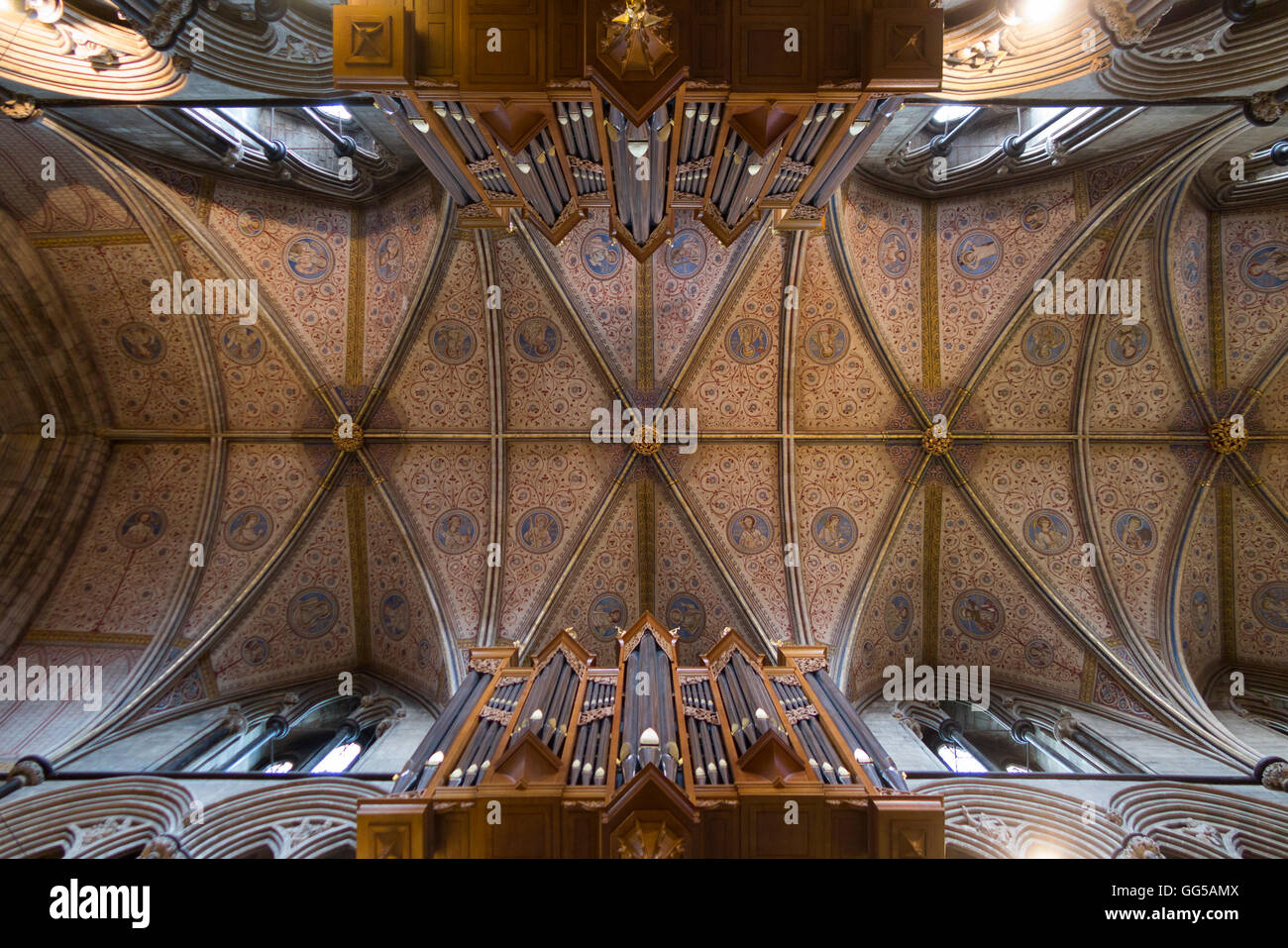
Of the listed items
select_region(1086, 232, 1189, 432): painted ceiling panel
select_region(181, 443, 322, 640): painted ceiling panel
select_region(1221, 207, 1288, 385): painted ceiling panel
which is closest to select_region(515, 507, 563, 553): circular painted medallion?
select_region(181, 443, 322, 640): painted ceiling panel

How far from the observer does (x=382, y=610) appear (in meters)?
11.5

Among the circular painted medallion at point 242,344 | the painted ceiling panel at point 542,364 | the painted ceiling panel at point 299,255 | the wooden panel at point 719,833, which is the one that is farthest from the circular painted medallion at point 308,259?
the wooden panel at point 719,833

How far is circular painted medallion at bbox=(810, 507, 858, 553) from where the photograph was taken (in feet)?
37.8

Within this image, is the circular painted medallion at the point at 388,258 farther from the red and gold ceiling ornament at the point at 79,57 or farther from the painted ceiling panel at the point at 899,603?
the painted ceiling panel at the point at 899,603

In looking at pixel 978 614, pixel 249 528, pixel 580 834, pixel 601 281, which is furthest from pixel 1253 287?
pixel 249 528

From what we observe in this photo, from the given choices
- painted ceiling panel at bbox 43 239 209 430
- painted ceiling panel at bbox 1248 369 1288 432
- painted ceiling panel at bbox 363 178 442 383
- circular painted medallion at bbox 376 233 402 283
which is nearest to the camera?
painted ceiling panel at bbox 43 239 209 430

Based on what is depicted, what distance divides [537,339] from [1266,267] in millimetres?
13076

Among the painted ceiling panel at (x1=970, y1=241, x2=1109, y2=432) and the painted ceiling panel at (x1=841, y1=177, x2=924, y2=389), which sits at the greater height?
the painted ceiling panel at (x1=841, y1=177, x2=924, y2=389)

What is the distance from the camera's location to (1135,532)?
35.4 feet

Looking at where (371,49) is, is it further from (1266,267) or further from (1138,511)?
(1138,511)

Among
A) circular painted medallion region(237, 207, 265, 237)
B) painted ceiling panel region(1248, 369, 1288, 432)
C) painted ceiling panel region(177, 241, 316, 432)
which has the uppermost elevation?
circular painted medallion region(237, 207, 265, 237)

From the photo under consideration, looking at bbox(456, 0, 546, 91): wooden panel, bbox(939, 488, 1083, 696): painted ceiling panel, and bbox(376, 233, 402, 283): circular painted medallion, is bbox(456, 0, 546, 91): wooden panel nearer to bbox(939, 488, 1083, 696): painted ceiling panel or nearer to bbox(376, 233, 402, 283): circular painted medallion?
bbox(376, 233, 402, 283): circular painted medallion

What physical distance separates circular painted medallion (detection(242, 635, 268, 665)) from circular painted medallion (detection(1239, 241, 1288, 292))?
19178 mm
